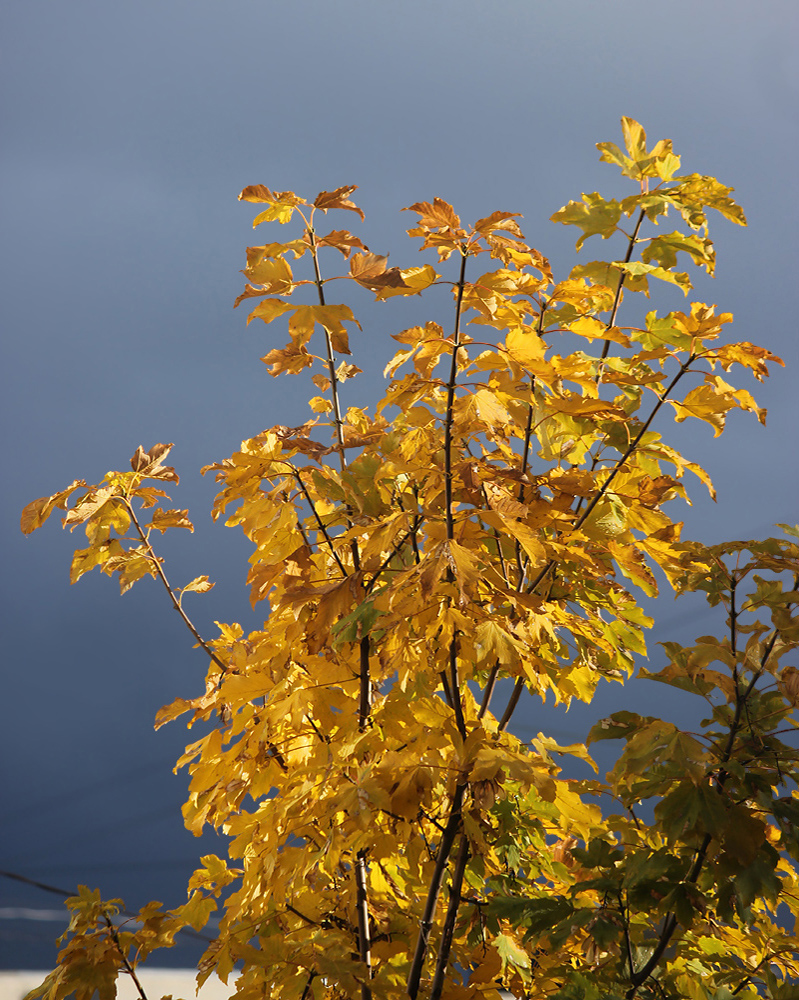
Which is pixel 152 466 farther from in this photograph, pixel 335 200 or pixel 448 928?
pixel 448 928

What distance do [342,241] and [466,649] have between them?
474mm

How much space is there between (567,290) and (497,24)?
36.3ft

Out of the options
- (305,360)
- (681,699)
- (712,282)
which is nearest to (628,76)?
(712,282)

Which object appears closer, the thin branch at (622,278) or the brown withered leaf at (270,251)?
the brown withered leaf at (270,251)

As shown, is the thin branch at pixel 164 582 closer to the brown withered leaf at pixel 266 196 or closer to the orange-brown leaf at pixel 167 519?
the orange-brown leaf at pixel 167 519

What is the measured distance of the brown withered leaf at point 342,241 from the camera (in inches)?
34.2

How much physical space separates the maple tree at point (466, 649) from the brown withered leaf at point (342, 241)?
0.01 meters

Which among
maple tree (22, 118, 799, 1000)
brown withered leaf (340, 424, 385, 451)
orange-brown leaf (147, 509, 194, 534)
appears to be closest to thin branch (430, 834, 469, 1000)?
maple tree (22, 118, 799, 1000)

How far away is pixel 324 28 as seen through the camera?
10273mm

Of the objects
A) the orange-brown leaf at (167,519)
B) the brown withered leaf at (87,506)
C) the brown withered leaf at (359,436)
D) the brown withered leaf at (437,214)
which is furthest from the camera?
the orange-brown leaf at (167,519)

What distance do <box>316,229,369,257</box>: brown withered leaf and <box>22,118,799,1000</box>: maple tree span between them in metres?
0.01

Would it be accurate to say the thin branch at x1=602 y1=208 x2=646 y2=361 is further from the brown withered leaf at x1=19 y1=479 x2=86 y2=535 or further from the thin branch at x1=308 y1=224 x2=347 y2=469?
the brown withered leaf at x1=19 y1=479 x2=86 y2=535

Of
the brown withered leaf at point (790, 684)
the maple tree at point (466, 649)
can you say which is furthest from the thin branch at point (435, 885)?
the brown withered leaf at point (790, 684)

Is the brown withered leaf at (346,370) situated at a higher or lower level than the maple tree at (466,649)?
higher
